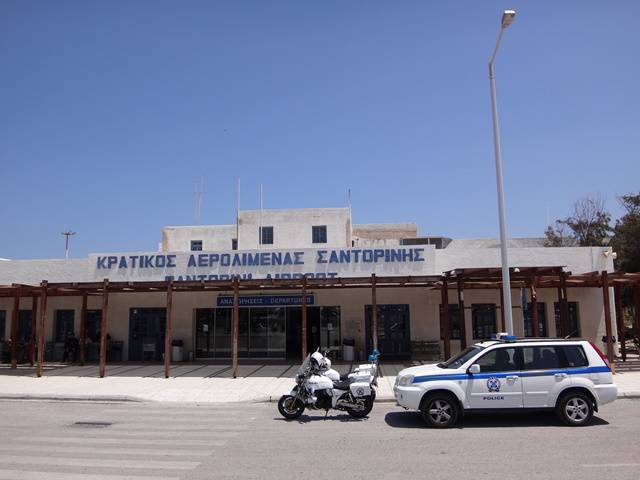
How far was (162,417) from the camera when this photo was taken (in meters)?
12.3

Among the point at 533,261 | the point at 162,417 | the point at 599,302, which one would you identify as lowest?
the point at 162,417

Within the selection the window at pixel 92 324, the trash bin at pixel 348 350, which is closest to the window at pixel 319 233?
the trash bin at pixel 348 350

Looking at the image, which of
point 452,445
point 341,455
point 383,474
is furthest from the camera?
point 452,445

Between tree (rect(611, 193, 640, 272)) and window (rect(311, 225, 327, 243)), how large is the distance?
2421 centimetres

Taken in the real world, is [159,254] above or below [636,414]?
above

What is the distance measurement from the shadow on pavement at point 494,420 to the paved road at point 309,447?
0.02 m

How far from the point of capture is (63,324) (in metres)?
25.3

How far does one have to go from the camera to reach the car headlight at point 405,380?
34.9 feet

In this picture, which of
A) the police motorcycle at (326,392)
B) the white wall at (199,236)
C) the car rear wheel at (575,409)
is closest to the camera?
the car rear wheel at (575,409)

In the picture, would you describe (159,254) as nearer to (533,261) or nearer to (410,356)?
(410,356)

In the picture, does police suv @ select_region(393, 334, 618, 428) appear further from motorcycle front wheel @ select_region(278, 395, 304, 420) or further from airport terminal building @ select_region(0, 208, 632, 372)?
airport terminal building @ select_region(0, 208, 632, 372)

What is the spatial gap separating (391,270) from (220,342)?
878cm

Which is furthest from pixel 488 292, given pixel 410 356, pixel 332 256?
pixel 332 256

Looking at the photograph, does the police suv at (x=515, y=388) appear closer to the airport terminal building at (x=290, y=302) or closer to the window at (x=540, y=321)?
the airport terminal building at (x=290, y=302)
